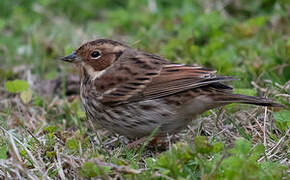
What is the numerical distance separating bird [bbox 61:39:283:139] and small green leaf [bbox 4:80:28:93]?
33.8 inches

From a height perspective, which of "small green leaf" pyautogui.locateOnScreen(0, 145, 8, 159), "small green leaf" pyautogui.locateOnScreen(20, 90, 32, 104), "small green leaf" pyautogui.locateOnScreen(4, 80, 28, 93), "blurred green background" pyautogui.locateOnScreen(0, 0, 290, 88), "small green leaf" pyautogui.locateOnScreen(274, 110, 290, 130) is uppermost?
"blurred green background" pyautogui.locateOnScreen(0, 0, 290, 88)

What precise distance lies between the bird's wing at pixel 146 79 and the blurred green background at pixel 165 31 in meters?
0.89

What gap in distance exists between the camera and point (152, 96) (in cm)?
418

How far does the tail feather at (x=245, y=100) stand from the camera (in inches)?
152

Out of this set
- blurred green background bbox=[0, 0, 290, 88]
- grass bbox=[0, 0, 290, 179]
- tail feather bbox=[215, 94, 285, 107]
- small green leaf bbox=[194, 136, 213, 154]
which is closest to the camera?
small green leaf bbox=[194, 136, 213, 154]

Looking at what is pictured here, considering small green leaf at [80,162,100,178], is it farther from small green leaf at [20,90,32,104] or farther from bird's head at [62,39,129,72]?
small green leaf at [20,90,32,104]

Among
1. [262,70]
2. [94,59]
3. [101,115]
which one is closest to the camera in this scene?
[101,115]

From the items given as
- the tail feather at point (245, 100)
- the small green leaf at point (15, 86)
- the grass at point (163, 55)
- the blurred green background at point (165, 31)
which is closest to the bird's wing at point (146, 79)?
the tail feather at point (245, 100)

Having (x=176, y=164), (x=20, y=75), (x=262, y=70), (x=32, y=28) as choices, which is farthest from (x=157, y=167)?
(x=32, y=28)

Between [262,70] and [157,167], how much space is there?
232 cm

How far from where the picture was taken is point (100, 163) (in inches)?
131

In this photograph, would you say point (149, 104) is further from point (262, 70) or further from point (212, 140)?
point (262, 70)

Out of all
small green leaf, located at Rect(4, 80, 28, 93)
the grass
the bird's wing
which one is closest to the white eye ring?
the bird's wing

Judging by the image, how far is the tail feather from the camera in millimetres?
3873
